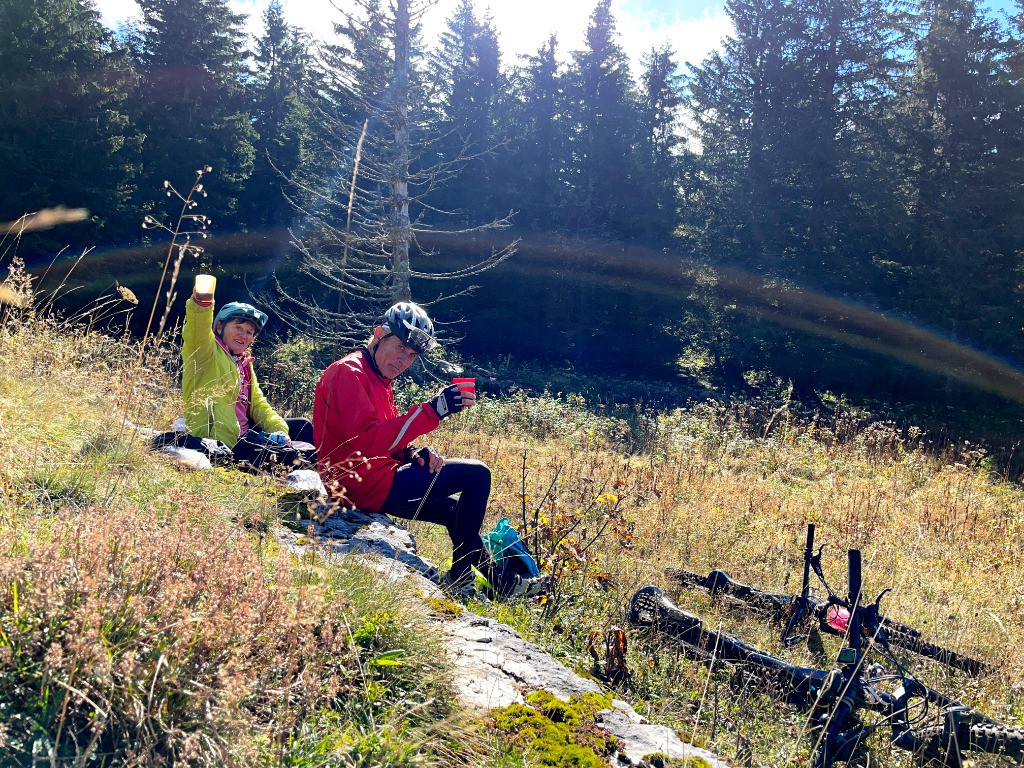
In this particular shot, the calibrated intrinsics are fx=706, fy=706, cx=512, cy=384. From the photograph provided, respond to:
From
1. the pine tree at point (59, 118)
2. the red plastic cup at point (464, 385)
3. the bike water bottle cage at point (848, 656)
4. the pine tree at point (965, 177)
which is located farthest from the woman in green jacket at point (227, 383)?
→ the pine tree at point (965, 177)

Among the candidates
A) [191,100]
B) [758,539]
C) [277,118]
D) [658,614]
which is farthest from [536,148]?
[658,614]

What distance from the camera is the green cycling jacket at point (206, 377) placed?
469cm

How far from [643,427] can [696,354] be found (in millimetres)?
17045

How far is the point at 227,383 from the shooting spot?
4891mm

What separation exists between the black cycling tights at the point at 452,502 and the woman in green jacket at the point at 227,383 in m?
0.60

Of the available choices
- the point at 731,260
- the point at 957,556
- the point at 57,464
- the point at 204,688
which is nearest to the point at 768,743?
the point at 204,688

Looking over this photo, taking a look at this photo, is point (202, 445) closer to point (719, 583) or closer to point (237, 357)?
point (237, 357)

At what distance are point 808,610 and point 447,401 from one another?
2578 mm

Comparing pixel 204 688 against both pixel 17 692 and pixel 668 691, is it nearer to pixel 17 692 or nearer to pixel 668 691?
pixel 17 692

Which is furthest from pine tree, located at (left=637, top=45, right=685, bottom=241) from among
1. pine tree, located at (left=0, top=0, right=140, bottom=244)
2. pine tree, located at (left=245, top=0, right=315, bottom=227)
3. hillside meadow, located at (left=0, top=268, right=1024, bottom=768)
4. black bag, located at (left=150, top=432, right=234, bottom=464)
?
black bag, located at (left=150, top=432, right=234, bottom=464)

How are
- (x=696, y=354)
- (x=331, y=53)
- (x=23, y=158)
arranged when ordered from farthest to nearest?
1. (x=696, y=354)
2. (x=23, y=158)
3. (x=331, y=53)

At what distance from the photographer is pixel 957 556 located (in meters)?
6.20

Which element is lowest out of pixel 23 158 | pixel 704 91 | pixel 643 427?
pixel 643 427

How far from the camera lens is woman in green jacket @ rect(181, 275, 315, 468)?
4.61 metres
